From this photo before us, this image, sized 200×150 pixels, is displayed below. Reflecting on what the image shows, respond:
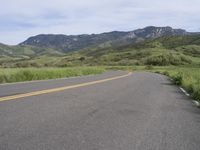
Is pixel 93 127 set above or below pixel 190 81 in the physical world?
above

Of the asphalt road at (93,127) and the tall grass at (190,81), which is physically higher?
the asphalt road at (93,127)

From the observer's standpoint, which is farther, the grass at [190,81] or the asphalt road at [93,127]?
the grass at [190,81]

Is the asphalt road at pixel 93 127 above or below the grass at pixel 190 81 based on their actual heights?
above

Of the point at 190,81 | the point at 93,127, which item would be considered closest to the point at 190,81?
the point at 190,81

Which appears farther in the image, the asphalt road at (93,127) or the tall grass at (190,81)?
the tall grass at (190,81)

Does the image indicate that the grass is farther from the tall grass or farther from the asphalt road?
the asphalt road

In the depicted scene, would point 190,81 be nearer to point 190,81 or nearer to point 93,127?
point 190,81

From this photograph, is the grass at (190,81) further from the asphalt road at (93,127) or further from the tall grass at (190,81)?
the asphalt road at (93,127)

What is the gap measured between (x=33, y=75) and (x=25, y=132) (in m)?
24.3

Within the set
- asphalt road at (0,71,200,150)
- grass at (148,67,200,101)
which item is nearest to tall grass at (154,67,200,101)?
grass at (148,67,200,101)

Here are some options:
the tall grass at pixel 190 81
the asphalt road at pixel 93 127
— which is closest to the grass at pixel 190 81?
the tall grass at pixel 190 81

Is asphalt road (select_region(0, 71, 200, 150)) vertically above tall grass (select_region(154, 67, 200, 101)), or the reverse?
asphalt road (select_region(0, 71, 200, 150))

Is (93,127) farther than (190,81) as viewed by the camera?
No

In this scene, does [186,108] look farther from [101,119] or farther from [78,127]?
[78,127]
